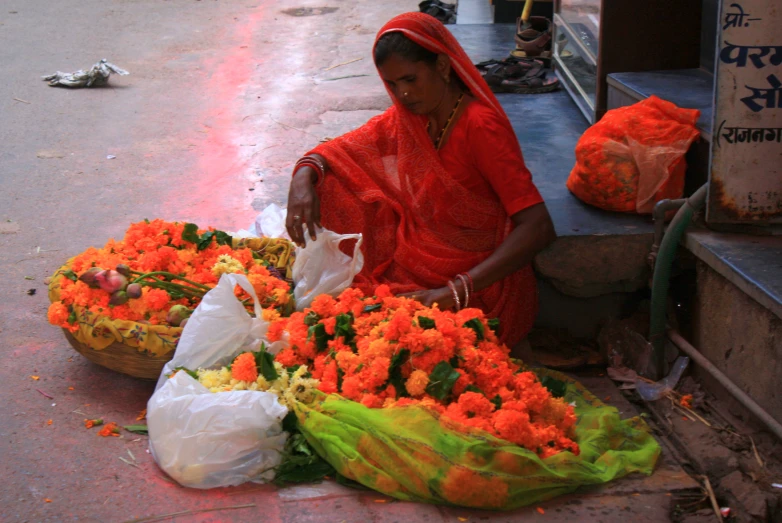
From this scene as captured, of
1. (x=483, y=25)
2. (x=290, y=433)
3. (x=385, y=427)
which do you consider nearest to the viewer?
(x=385, y=427)

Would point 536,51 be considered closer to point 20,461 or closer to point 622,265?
point 622,265

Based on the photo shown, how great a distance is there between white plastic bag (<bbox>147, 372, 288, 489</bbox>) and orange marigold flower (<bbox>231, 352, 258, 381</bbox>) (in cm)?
12

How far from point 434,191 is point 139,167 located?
322 cm

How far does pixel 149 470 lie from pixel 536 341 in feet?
5.57

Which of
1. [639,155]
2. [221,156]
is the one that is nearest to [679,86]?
[639,155]

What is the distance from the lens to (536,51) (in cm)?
632

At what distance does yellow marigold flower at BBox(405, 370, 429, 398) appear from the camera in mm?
2443

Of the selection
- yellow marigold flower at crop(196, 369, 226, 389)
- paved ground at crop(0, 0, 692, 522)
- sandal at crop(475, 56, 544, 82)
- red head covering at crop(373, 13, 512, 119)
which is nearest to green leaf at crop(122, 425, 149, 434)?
paved ground at crop(0, 0, 692, 522)

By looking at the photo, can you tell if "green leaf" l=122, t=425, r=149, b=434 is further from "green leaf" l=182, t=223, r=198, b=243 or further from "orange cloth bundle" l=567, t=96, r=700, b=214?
"orange cloth bundle" l=567, t=96, r=700, b=214

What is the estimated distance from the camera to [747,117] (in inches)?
110

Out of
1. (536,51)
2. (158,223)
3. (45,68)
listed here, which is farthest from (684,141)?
(45,68)

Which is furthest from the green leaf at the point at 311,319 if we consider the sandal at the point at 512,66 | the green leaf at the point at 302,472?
the sandal at the point at 512,66

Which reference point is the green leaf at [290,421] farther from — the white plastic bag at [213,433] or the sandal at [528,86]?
the sandal at [528,86]

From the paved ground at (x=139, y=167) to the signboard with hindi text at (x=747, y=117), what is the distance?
36.0 inches
